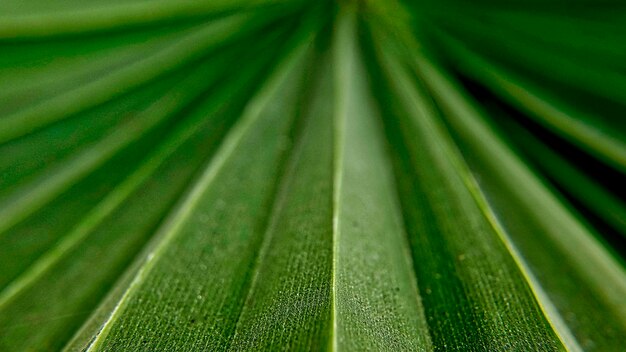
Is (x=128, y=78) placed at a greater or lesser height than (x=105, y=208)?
greater

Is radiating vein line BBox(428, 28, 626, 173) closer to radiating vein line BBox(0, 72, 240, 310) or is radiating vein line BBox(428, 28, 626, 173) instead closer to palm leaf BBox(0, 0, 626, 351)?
palm leaf BBox(0, 0, 626, 351)

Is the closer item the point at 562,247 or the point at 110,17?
the point at 562,247

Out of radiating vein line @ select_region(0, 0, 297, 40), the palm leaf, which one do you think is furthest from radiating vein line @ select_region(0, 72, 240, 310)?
radiating vein line @ select_region(0, 0, 297, 40)

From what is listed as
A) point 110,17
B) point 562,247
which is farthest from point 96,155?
point 562,247

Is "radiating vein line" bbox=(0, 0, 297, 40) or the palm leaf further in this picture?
"radiating vein line" bbox=(0, 0, 297, 40)

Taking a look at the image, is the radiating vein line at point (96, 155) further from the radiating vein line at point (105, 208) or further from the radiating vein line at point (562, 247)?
the radiating vein line at point (562, 247)

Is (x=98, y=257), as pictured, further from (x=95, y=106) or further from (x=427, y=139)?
(x=427, y=139)

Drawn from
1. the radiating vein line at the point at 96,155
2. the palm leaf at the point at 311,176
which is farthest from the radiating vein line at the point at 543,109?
the radiating vein line at the point at 96,155

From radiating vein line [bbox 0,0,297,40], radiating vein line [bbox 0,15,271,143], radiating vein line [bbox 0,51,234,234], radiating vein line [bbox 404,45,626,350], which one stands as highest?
radiating vein line [bbox 0,0,297,40]

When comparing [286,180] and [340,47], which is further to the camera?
[340,47]

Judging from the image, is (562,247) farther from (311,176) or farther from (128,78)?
(128,78)

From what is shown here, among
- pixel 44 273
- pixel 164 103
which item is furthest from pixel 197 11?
pixel 44 273
